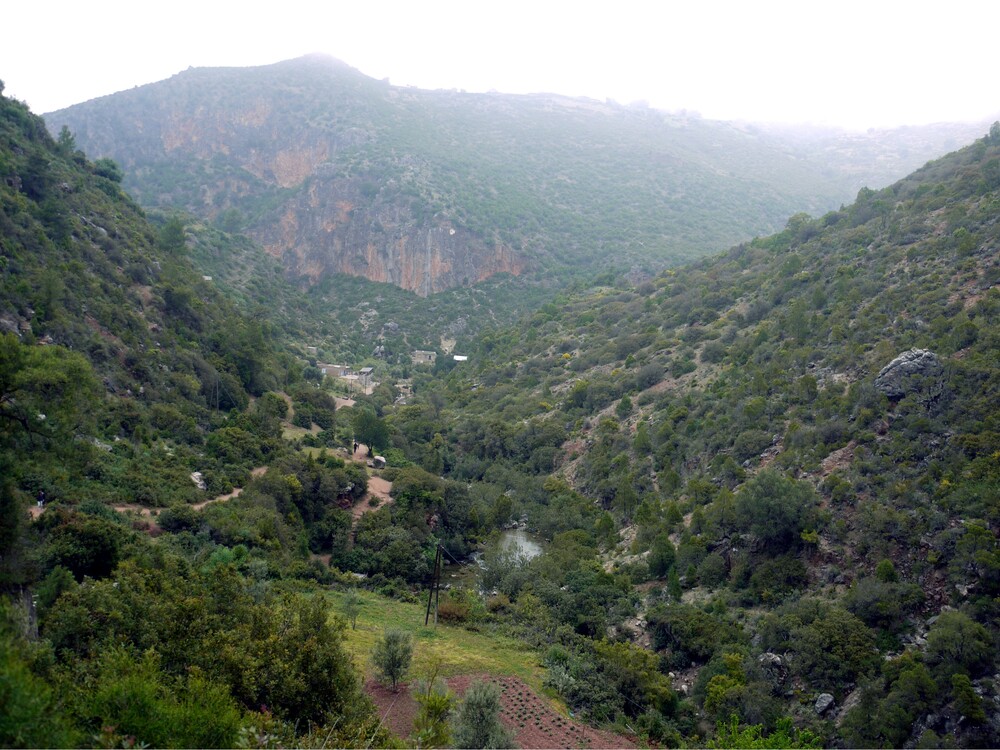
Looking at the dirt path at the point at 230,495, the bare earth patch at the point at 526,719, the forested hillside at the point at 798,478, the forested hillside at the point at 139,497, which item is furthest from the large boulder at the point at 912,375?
the dirt path at the point at 230,495

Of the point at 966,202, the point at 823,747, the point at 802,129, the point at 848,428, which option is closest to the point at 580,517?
the point at 848,428

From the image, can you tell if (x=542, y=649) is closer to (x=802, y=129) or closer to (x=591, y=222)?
(x=591, y=222)

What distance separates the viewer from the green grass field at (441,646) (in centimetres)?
1950

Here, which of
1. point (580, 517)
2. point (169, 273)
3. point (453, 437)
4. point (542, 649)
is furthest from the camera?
point (453, 437)

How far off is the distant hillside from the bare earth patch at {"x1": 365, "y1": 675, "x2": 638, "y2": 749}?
6225 centimetres

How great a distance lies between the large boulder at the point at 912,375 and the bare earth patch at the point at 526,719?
16.0 meters

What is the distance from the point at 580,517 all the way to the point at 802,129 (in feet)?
556

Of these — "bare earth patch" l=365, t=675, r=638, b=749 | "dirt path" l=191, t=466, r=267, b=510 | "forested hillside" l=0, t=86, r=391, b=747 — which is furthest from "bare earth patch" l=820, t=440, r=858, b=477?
"dirt path" l=191, t=466, r=267, b=510

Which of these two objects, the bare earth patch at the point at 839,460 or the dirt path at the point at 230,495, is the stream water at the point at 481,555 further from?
the bare earth patch at the point at 839,460

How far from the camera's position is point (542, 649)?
74.5 ft

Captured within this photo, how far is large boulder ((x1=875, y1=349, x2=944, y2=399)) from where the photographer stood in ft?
77.1

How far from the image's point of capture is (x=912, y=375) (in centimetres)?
2414

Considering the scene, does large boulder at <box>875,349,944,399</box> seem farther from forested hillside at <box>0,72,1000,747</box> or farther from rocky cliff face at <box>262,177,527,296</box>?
rocky cliff face at <box>262,177,527,296</box>

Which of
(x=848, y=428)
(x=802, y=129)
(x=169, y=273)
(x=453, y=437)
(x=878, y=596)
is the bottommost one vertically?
(x=453, y=437)
